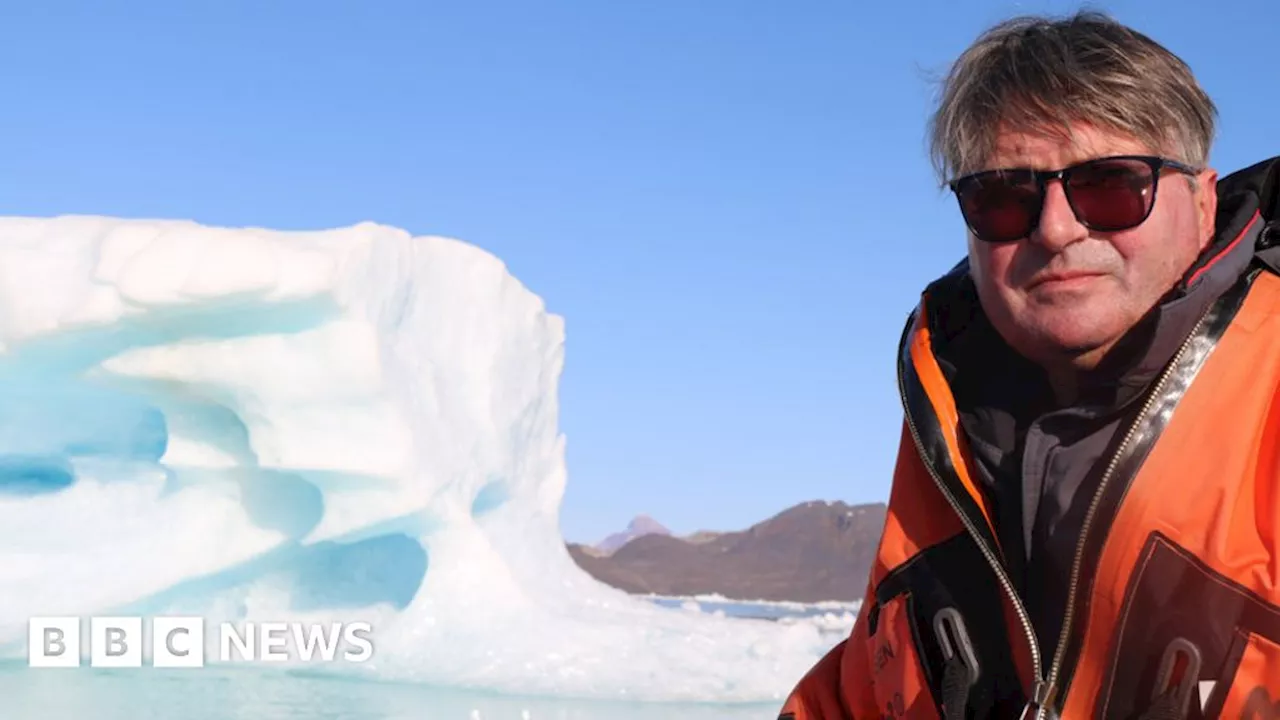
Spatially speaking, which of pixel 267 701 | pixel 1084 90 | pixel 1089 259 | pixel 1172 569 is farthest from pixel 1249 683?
pixel 267 701

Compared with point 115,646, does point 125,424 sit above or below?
above

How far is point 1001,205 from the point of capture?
927 mm

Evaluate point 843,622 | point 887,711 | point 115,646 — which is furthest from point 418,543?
point 887,711

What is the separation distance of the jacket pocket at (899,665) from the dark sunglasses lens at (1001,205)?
313 mm

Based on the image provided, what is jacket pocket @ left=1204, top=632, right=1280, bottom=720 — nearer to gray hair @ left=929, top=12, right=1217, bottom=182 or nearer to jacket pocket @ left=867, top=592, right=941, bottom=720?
jacket pocket @ left=867, top=592, right=941, bottom=720

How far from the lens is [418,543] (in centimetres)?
826

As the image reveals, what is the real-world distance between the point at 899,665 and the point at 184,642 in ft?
24.9

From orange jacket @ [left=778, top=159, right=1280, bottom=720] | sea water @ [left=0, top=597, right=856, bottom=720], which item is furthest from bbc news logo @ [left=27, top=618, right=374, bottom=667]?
orange jacket @ [left=778, top=159, right=1280, bottom=720]

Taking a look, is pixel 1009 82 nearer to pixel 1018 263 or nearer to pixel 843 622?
pixel 1018 263

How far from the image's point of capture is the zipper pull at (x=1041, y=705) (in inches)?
33.8

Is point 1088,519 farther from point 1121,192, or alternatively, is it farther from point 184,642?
point 184,642

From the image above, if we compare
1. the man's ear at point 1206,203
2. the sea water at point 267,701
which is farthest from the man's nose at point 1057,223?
the sea water at point 267,701

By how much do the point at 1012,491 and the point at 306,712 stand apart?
5.92 meters

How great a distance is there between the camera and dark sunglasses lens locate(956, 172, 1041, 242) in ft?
3.01
